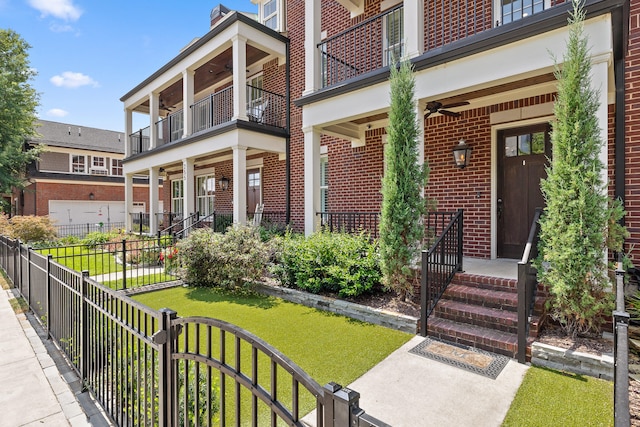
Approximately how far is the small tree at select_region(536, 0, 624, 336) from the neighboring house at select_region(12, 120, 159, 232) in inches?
1063

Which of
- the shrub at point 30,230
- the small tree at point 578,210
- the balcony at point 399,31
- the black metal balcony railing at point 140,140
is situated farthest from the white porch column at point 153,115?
the small tree at point 578,210

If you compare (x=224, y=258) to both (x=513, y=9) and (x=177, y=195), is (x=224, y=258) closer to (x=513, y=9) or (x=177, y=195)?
(x=513, y=9)

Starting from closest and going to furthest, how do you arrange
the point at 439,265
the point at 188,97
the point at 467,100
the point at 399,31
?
the point at 439,265 < the point at 467,100 < the point at 399,31 < the point at 188,97

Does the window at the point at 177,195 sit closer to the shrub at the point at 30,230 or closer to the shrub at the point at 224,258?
the shrub at the point at 30,230

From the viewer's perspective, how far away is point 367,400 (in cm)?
303

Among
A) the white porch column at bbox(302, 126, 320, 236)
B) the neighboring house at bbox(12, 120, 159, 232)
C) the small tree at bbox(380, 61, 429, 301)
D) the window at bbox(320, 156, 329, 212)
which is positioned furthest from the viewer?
the neighboring house at bbox(12, 120, 159, 232)

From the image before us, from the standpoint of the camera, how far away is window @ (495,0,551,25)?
20.7ft

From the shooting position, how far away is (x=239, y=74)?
A: 8.87 metres

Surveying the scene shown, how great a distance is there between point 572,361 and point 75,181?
1140 inches

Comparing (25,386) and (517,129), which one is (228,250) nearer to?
(25,386)

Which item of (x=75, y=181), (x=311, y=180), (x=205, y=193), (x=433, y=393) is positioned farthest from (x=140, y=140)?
(x=433, y=393)

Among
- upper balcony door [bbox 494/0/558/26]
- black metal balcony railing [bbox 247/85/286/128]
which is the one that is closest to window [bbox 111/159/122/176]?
black metal balcony railing [bbox 247/85/286/128]

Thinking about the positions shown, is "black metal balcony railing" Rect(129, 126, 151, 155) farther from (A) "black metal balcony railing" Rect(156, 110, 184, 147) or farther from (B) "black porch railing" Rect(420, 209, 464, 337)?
(B) "black porch railing" Rect(420, 209, 464, 337)

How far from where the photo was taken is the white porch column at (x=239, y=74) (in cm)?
883
